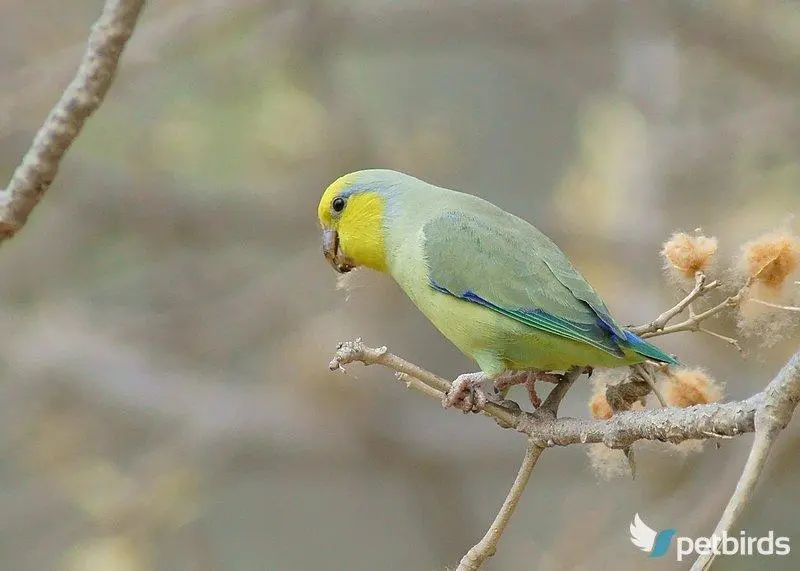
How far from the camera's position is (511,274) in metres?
2.90

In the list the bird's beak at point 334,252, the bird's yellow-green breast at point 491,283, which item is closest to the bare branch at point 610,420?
the bird's yellow-green breast at point 491,283

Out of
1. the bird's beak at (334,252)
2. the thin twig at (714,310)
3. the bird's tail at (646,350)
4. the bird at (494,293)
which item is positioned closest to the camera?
the thin twig at (714,310)

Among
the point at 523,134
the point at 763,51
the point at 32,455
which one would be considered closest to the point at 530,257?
the point at 763,51

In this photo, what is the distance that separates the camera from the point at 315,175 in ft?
21.0

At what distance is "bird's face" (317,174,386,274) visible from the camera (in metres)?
3.33

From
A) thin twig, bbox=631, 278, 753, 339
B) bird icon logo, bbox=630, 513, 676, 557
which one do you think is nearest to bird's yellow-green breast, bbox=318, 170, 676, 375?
thin twig, bbox=631, 278, 753, 339

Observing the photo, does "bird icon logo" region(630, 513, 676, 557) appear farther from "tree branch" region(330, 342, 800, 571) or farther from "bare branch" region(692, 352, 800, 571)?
"bare branch" region(692, 352, 800, 571)

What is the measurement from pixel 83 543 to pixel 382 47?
3654 millimetres

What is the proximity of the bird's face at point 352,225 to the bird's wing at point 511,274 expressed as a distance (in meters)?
0.27

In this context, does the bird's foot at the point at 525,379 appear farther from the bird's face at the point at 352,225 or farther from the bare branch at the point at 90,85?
the bare branch at the point at 90,85

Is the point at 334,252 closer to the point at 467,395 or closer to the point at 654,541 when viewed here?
the point at 467,395

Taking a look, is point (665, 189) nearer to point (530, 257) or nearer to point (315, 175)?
point (315, 175)

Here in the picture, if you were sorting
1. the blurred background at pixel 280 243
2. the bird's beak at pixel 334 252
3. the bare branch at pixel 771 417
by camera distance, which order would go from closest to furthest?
the bare branch at pixel 771 417
the bird's beak at pixel 334 252
the blurred background at pixel 280 243

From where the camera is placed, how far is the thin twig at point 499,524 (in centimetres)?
205
